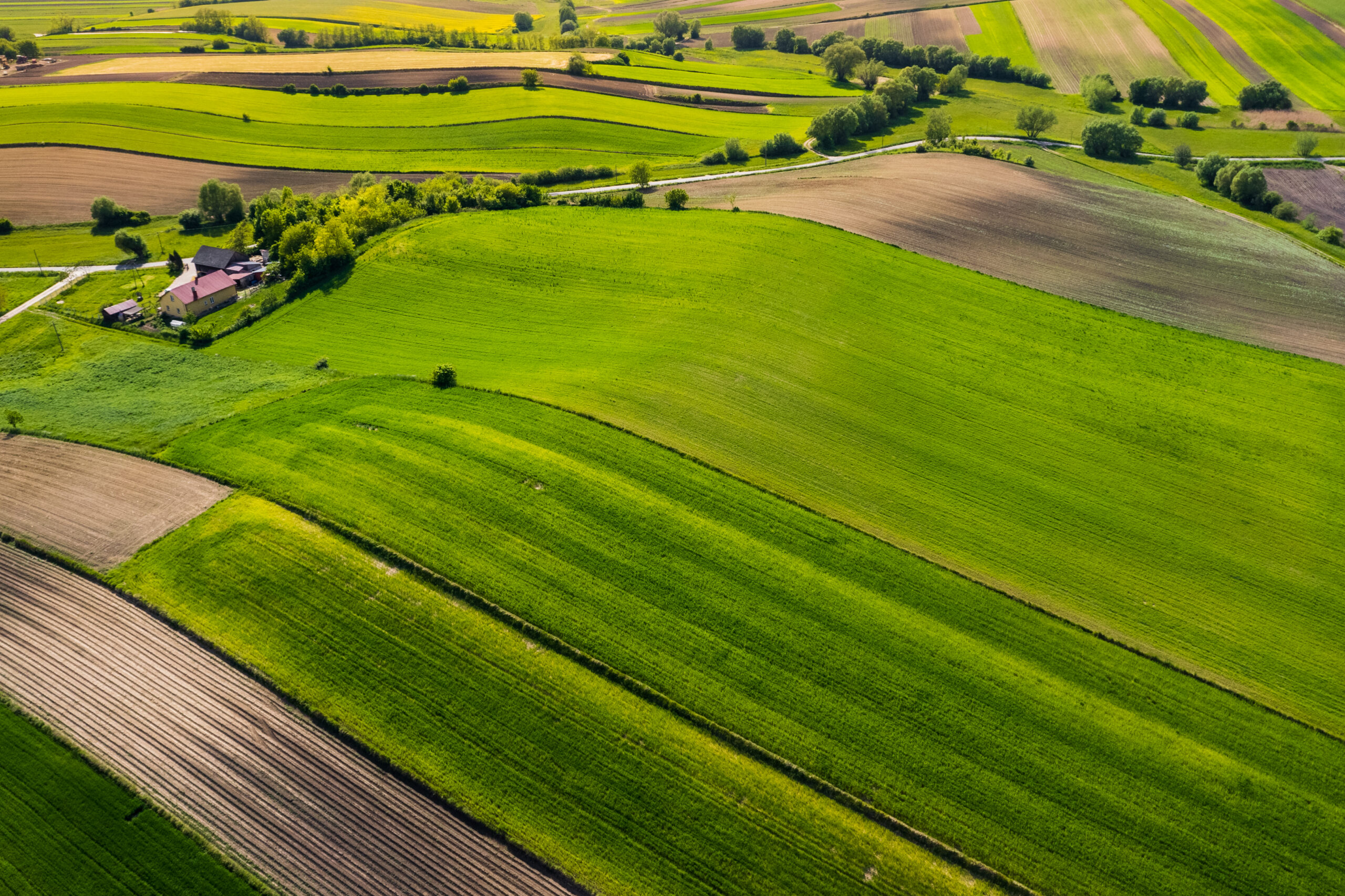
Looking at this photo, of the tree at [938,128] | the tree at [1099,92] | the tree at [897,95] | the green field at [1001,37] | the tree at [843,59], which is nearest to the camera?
the tree at [938,128]

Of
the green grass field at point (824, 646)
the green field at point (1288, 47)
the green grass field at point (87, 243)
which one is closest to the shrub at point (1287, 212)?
the green field at point (1288, 47)

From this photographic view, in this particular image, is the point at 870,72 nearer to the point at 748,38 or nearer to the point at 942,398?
the point at 748,38

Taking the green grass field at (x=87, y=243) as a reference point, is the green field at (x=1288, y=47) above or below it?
above

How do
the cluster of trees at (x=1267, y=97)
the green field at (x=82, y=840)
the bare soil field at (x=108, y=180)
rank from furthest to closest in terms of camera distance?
the cluster of trees at (x=1267, y=97) → the bare soil field at (x=108, y=180) → the green field at (x=82, y=840)

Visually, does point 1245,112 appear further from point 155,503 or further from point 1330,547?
point 155,503

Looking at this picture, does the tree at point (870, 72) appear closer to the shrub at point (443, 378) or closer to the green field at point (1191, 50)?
the green field at point (1191, 50)

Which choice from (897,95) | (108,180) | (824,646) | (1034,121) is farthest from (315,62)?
(824,646)

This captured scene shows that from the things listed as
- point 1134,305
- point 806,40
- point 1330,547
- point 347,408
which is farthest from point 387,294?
point 806,40
